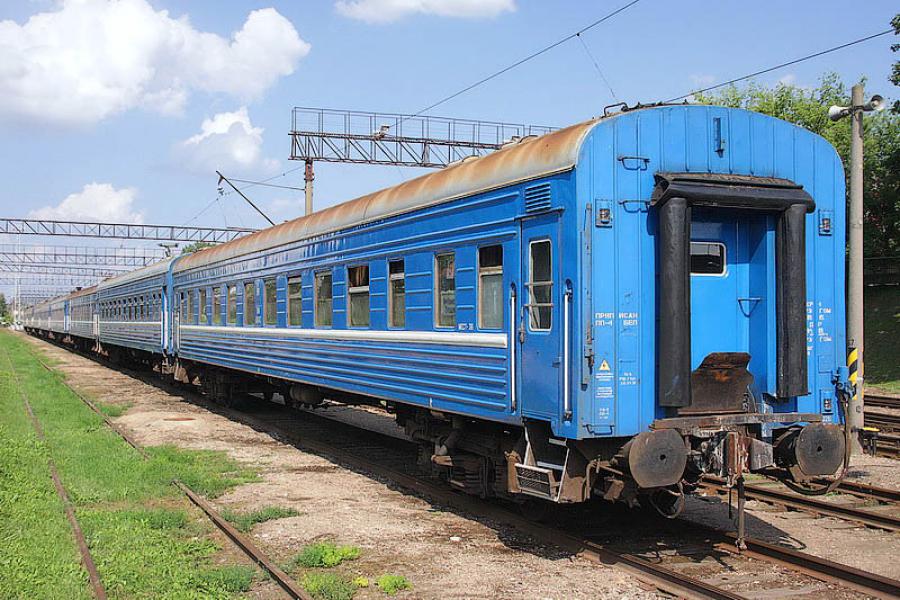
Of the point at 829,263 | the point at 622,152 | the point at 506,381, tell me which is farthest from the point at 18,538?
the point at 829,263

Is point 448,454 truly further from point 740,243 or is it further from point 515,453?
point 740,243

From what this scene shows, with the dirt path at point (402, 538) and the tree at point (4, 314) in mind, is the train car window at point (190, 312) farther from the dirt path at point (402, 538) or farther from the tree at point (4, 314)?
the tree at point (4, 314)

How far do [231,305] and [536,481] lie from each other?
10876 millimetres

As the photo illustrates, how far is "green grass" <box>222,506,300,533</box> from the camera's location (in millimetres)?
8742

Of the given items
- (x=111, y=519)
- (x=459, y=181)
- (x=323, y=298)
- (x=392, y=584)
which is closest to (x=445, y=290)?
(x=459, y=181)

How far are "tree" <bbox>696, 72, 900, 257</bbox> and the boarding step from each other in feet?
107

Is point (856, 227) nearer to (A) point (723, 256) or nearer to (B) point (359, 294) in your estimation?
(A) point (723, 256)

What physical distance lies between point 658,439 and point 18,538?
5928 millimetres

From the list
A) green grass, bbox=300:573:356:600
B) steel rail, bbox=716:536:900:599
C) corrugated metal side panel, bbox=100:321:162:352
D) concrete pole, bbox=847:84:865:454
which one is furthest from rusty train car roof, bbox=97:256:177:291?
steel rail, bbox=716:536:900:599

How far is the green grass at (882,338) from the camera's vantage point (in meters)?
27.8

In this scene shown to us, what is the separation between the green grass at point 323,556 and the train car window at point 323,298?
479 cm

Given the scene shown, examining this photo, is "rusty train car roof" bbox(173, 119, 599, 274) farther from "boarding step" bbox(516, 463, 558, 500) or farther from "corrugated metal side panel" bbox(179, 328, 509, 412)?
"boarding step" bbox(516, 463, 558, 500)

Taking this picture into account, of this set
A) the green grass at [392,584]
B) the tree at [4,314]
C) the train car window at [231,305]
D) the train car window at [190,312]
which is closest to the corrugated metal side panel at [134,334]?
the train car window at [190,312]

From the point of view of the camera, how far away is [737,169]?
7613 millimetres
